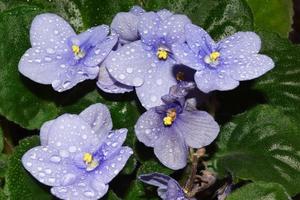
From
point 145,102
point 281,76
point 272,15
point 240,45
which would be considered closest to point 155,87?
point 145,102

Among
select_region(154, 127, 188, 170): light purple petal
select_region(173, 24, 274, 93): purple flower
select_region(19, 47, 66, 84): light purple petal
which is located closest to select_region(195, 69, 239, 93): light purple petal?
select_region(173, 24, 274, 93): purple flower

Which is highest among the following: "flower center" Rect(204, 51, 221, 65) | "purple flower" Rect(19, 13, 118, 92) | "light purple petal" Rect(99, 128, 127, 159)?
"flower center" Rect(204, 51, 221, 65)

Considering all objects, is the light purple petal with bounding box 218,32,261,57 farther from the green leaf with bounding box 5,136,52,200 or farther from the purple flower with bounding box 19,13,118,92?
the green leaf with bounding box 5,136,52,200

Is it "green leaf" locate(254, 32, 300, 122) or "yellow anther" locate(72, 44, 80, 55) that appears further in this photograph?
"green leaf" locate(254, 32, 300, 122)

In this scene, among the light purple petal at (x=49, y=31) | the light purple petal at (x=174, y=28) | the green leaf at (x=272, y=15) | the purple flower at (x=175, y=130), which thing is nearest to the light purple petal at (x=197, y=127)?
the purple flower at (x=175, y=130)

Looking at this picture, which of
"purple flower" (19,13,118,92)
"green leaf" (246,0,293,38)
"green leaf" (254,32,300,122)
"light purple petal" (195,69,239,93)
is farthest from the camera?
"green leaf" (246,0,293,38)

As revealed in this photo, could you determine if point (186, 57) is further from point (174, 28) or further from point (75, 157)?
point (75, 157)
